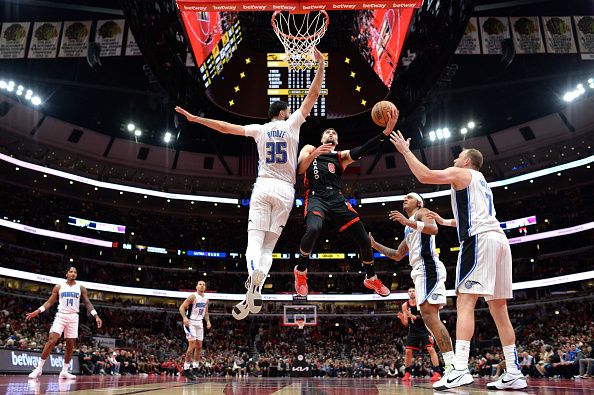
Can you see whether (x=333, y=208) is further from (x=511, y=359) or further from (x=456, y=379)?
(x=511, y=359)

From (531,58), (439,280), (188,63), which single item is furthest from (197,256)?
(439,280)

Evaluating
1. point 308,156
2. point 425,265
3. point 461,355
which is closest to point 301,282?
point 308,156

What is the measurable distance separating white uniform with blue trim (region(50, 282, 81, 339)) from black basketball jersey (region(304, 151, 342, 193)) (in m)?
6.31

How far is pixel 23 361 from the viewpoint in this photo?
1386 centimetres

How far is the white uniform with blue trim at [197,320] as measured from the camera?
38.2ft

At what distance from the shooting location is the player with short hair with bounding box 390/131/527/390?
5148 mm

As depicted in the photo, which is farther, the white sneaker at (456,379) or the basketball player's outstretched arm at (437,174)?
the basketball player's outstretched arm at (437,174)

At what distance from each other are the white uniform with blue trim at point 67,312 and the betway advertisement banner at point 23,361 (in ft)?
12.2

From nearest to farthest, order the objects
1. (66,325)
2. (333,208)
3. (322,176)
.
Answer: (333,208)
(322,176)
(66,325)

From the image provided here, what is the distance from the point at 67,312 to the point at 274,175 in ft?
22.1

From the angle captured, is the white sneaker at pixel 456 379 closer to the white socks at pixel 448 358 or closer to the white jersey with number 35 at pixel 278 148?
the white socks at pixel 448 358

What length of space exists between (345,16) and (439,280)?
15.6 m

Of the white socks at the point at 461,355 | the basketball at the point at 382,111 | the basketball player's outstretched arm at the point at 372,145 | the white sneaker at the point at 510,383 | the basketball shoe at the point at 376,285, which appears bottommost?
the white sneaker at the point at 510,383

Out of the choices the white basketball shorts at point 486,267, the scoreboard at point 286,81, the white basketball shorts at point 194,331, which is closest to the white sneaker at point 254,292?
the white basketball shorts at point 486,267
